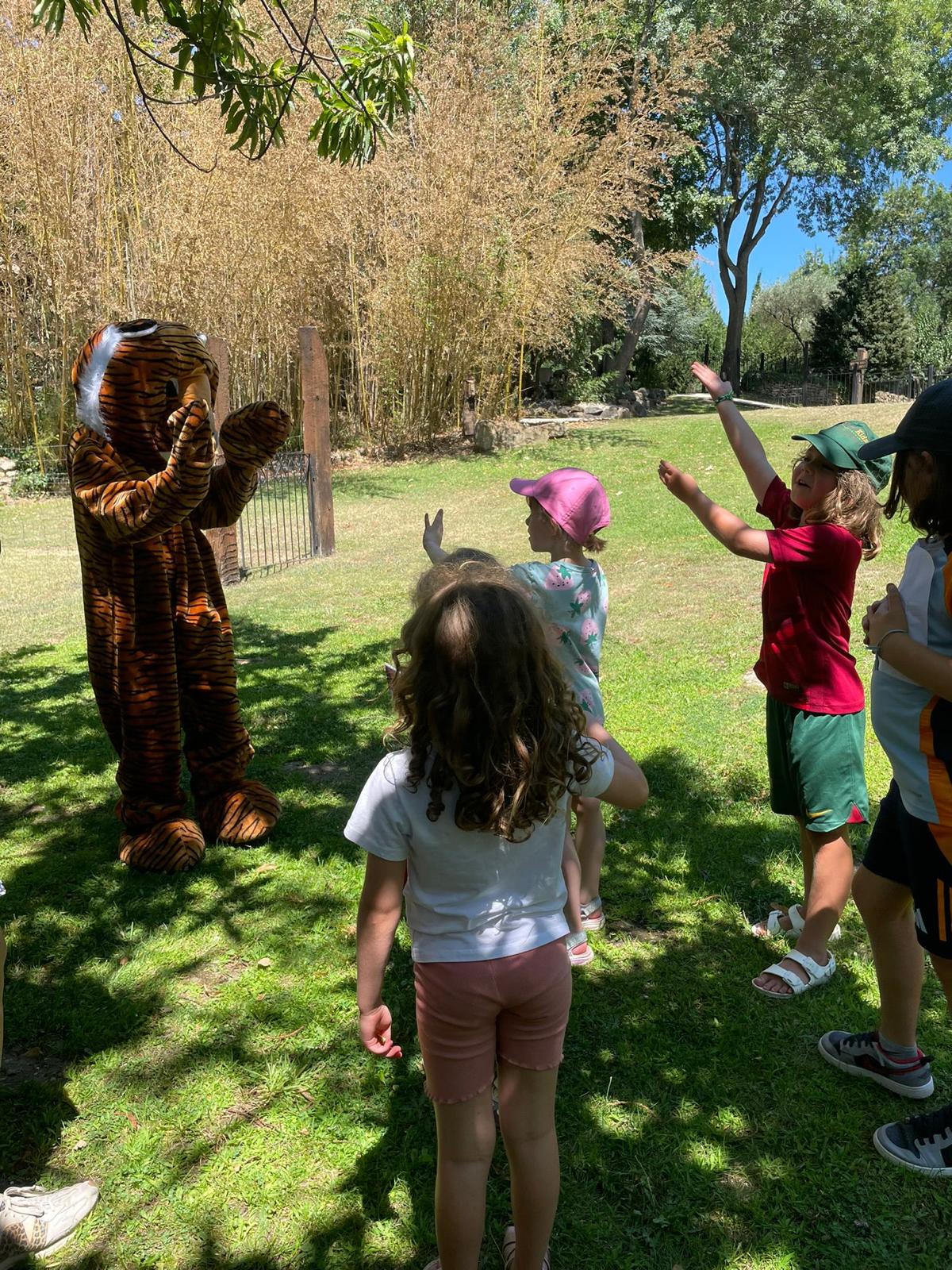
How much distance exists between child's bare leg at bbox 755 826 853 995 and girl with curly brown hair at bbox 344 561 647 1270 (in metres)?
1.26

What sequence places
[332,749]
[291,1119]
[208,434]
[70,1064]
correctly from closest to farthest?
[291,1119]
[70,1064]
[208,434]
[332,749]

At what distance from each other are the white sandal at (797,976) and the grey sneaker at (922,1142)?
537mm

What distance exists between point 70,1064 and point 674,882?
1.99 metres

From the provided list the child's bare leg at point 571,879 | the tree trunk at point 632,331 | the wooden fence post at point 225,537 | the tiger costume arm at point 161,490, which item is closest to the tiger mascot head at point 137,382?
the tiger costume arm at point 161,490

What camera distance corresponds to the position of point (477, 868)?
5.26 ft

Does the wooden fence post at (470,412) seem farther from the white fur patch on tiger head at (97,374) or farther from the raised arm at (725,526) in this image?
the raised arm at (725,526)

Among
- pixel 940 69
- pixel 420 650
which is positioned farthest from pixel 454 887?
pixel 940 69

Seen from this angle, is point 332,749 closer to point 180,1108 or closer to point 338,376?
point 180,1108

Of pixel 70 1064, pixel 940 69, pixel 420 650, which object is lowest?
pixel 70 1064

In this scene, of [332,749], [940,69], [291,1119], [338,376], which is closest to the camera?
[291,1119]

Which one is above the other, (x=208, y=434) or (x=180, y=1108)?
(x=208, y=434)

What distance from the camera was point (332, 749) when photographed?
15.5 ft

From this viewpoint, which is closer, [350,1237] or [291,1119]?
[350,1237]

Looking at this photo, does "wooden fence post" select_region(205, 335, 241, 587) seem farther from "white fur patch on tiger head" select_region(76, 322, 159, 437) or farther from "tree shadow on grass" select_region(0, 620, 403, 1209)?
"white fur patch on tiger head" select_region(76, 322, 159, 437)
